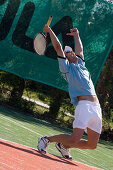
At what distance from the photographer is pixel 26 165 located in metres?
4.36

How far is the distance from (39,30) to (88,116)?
546 centimetres

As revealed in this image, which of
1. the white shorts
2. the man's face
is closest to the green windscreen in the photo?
the man's face

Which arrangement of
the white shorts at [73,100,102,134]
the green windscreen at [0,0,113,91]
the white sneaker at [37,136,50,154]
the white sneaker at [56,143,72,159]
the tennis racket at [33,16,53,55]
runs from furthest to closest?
the green windscreen at [0,0,113,91], the tennis racket at [33,16,53,55], the white sneaker at [56,143,72,159], the white sneaker at [37,136,50,154], the white shorts at [73,100,102,134]

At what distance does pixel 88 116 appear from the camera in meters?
5.10

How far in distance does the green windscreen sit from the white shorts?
17.2 feet

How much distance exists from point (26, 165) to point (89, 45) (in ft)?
21.3

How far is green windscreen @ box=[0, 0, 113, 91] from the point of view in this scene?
10.3m

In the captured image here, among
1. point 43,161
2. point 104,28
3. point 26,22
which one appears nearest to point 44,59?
point 26,22

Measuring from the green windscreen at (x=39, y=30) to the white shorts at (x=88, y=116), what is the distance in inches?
206

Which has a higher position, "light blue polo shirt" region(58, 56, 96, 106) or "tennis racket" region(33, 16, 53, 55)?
"tennis racket" region(33, 16, 53, 55)

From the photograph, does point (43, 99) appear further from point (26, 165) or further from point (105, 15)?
point (26, 165)

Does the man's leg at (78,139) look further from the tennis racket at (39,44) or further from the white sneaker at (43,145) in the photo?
the tennis racket at (39,44)

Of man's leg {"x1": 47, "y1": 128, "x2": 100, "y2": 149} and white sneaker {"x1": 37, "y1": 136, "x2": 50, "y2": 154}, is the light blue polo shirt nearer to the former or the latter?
man's leg {"x1": 47, "y1": 128, "x2": 100, "y2": 149}

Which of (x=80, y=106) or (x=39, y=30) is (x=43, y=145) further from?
(x=39, y=30)
